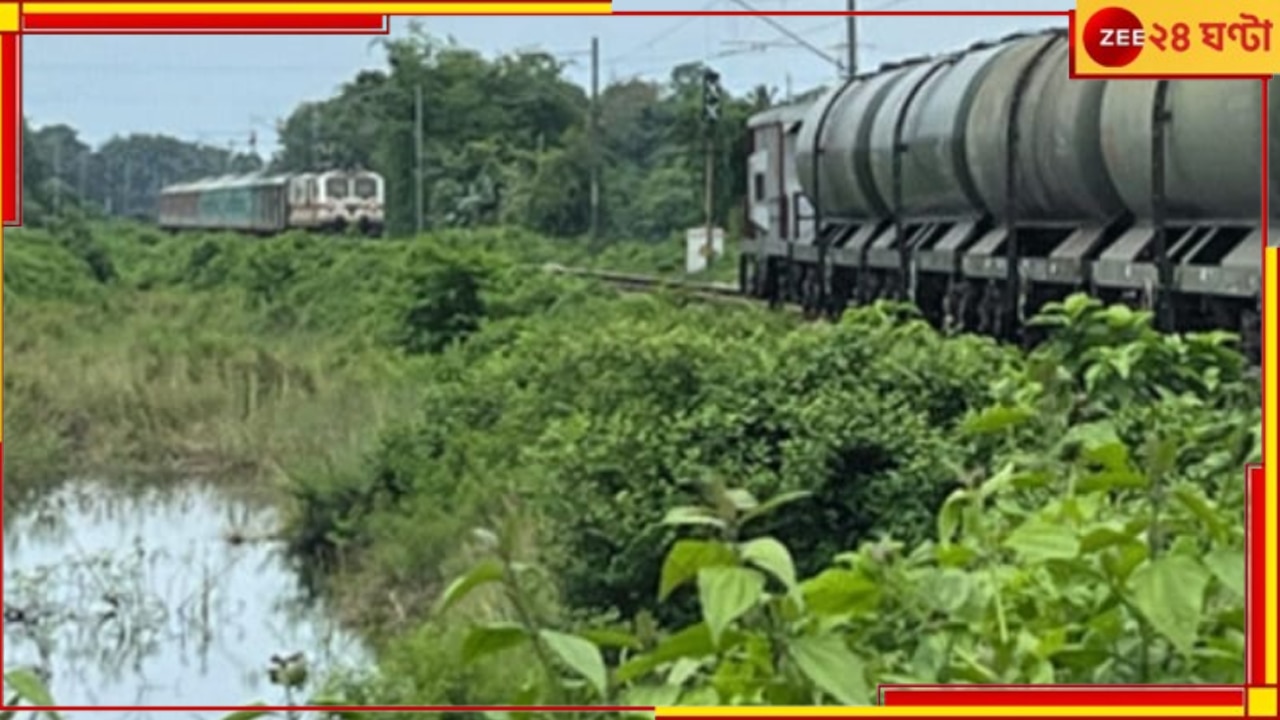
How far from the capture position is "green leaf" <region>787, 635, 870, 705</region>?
134 cm

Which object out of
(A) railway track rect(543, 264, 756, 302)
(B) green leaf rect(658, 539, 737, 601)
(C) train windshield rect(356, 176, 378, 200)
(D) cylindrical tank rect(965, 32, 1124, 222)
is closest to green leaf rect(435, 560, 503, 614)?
(B) green leaf rect(658, 539, 737, 601)

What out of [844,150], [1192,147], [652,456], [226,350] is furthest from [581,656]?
[844,150]

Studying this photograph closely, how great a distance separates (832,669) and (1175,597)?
239mm

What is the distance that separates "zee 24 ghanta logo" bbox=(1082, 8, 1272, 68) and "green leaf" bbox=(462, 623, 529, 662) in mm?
517

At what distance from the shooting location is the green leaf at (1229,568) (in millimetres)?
1414

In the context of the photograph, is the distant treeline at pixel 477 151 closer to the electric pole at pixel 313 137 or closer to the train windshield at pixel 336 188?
the electric pole at pixel 313 137

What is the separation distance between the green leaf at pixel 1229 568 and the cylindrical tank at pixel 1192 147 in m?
4.19

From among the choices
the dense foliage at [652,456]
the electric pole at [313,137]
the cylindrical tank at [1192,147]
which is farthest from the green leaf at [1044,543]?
the cylindrical tank at [1192,147]

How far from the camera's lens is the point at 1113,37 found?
1.37m

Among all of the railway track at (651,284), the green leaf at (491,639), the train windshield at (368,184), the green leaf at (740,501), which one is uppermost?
the train windshield at (368,184)

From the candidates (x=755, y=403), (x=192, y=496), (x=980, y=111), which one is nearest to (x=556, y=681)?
(x=755, y=403)

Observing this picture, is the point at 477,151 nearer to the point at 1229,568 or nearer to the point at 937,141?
the point at 1229,568

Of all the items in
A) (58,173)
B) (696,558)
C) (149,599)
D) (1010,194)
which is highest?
(1010,194)

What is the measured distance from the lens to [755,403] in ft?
11.1
